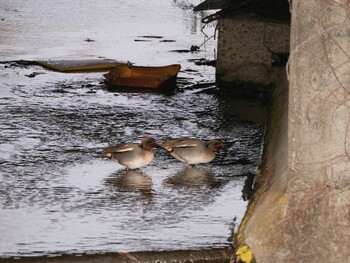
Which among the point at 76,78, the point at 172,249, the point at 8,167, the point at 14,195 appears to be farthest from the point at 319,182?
the point at 76,78

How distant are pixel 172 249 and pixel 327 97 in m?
1.29

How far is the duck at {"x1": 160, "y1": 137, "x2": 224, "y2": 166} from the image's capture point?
818 centimetres

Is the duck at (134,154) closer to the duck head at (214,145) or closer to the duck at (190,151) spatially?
the duck at (190,151)

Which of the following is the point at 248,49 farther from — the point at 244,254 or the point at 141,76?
the point at 244,254

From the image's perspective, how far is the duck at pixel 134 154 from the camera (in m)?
8.05

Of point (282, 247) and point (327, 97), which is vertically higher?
point (327, 97)

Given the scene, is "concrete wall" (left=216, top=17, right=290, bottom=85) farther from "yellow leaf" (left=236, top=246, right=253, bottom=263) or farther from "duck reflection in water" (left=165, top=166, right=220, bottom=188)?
"yellow leaf" (left=236, top=246, right=253, bottom=263)

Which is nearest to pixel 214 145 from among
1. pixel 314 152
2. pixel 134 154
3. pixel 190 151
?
pixel 190 151

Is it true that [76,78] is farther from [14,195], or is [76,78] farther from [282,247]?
[282,247]

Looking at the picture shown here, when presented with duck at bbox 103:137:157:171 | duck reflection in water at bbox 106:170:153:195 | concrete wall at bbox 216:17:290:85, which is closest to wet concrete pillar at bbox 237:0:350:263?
duck reflection in water at bbox 106:170:153:195

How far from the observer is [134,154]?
805 cm

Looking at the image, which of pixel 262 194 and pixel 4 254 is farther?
pixel 262 194

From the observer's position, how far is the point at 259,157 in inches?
337

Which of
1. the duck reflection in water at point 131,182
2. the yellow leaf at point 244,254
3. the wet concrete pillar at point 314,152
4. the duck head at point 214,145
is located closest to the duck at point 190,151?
the duck head at point 214,145
